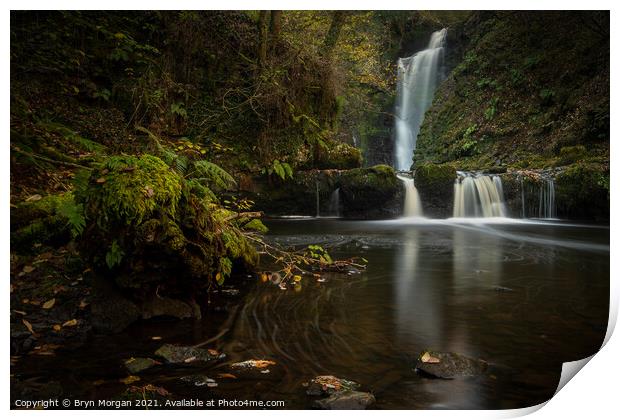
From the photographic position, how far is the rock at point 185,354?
7.10ft

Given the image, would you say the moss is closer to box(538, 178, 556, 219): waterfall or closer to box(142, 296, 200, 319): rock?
box(142, 296, 200, 319): rock

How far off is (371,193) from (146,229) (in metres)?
9.37

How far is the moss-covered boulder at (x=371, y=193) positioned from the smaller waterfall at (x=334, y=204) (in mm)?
153

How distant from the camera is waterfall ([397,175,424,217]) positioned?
11.6 meters

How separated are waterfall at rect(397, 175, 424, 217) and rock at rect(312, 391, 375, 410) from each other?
10.1 m

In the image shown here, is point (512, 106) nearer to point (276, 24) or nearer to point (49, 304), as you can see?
point (276, 24)

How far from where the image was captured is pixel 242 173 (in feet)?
17.5

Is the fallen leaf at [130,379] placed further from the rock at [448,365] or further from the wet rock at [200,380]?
the rock at [448,365]

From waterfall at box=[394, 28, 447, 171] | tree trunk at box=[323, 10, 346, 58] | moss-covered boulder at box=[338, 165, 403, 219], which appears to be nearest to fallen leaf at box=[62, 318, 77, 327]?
tree trunk at box=[323, 10, 346, 58]

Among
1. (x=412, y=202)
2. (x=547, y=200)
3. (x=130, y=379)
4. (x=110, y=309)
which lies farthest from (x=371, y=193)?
(x=130, y=379)
